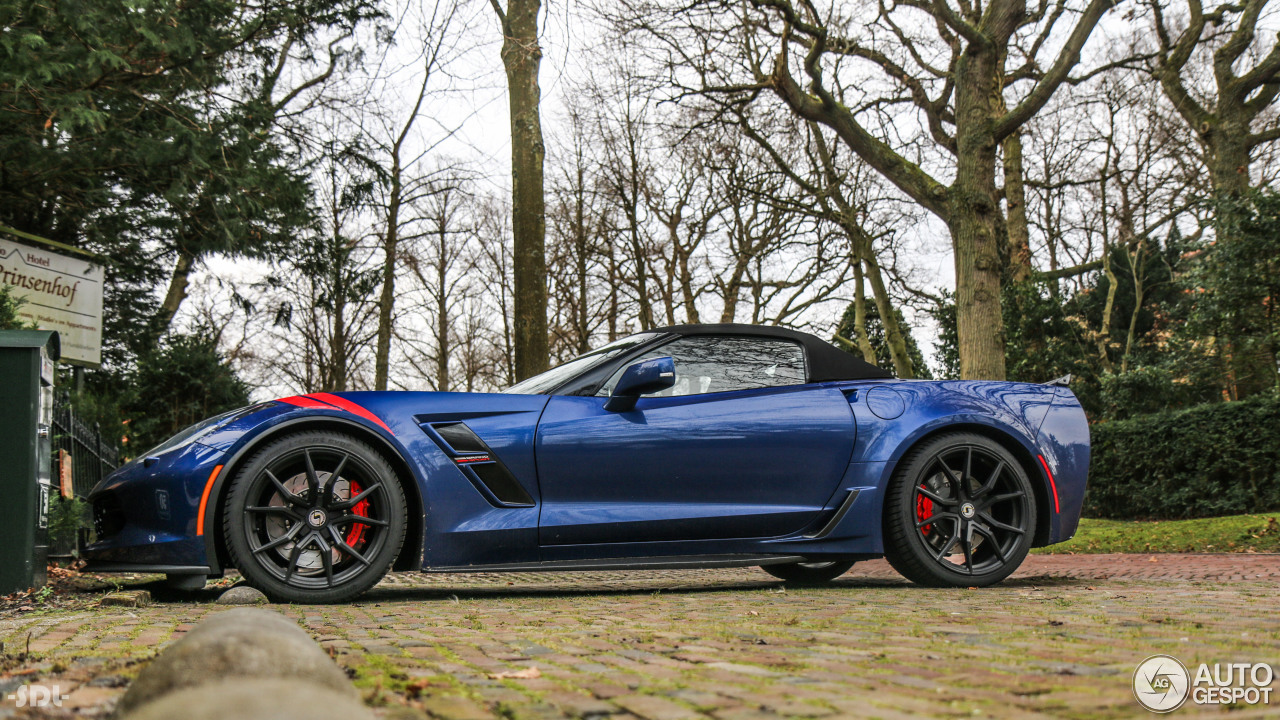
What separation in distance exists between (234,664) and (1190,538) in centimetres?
1183

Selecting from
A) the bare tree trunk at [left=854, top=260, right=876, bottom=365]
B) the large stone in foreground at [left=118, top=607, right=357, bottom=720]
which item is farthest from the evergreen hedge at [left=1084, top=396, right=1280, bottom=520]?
the large stone in foreground at [left=118, top=607, right=357, bottom=720]

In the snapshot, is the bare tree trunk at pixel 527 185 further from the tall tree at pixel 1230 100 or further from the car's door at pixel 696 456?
the tall tree at pixel 1230 100

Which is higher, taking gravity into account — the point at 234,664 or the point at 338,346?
the point at 338,346

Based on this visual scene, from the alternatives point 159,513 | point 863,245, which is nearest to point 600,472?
point 159,513

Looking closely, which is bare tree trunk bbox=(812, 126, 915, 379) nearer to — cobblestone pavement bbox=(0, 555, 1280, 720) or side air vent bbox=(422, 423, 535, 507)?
cobblestone pavement bbox=(0, 555, 1280, 720)

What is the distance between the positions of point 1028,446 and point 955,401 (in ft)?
1.60

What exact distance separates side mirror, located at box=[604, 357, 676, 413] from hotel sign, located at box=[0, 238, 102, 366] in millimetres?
9259

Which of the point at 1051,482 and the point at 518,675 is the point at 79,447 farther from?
the point at 1051,482

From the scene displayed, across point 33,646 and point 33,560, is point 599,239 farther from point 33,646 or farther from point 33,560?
point 33,646

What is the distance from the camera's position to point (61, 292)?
1224 cm

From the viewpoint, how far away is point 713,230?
84.9 feet

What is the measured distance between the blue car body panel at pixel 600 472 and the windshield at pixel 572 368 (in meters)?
0.20

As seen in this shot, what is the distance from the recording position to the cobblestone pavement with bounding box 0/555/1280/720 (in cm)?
212

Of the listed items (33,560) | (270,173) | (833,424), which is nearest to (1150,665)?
(833,424)
